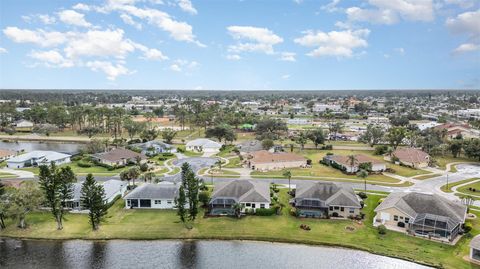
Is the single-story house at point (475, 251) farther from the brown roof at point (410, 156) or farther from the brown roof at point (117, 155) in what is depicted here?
the brown roof at point (117, 155)

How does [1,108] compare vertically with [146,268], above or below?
above

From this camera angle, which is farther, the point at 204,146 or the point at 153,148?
the point at 204,146

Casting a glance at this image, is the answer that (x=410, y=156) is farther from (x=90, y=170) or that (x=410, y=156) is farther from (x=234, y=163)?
(x=90, y=170)

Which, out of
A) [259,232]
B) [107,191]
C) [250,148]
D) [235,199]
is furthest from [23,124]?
[259,232]

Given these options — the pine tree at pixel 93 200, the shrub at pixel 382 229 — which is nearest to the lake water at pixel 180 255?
the pine tree at pixel 93 200

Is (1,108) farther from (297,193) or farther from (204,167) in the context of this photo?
(297,193)

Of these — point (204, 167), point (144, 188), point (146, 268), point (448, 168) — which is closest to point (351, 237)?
point (146, 268)
